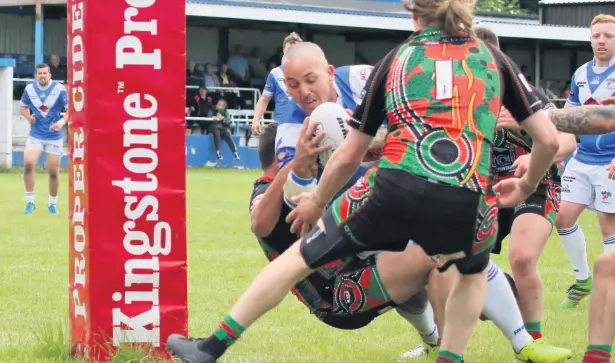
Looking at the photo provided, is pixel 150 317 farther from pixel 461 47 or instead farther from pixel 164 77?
pixel 461 47

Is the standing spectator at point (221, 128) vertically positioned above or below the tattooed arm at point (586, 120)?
below

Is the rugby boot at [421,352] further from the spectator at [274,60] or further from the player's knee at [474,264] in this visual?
the spectator at [274,60]

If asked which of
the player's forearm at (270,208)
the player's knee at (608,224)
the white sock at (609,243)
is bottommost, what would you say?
the white sock at (609,243)

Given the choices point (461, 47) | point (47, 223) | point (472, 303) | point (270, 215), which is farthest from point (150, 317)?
point (47, 223)

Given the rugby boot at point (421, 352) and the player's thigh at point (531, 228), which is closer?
the rugby boot at point (421, 352)

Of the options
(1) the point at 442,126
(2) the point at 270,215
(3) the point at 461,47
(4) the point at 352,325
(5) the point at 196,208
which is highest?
(3) the point at 461,47

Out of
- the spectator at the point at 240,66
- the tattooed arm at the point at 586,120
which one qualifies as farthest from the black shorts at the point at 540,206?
the spectator at the point at 240,66

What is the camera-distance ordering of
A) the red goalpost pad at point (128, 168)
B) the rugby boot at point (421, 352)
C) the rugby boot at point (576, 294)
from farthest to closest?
1. the rugby boot at point (576, 294)
2. the rugby boot at point (421, 352)
3. the red goalpost pad at point (128, 168)

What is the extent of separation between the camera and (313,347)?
683cm

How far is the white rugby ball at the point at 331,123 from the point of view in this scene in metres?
5.12

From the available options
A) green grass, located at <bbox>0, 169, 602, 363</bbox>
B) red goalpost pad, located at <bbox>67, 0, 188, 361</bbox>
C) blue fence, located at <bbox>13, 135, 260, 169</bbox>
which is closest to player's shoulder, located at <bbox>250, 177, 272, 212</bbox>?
red goalpost pad, located at <bbox>67, 0, 188, 361</bbox>

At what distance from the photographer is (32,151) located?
57.5 feet

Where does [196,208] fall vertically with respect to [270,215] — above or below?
below

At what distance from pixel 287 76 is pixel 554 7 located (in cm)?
3908
